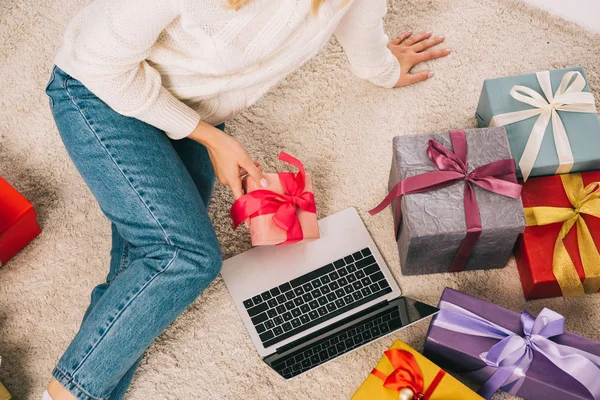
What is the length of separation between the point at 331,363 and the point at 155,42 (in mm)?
686

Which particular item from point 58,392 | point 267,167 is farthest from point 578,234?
point 58,392

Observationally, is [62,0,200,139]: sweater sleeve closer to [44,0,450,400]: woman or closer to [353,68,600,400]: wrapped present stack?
[44,0,450,400]: woman

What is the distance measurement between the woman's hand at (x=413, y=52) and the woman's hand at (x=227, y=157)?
0.45 metres

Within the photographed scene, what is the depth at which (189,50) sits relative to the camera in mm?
997

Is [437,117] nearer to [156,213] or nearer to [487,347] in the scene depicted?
[487,347]

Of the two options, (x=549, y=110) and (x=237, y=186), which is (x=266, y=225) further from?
(x=549, y=110)

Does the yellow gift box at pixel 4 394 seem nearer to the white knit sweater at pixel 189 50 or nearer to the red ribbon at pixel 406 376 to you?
the white knit sweater at pixel 189 50

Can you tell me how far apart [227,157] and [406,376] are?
0.49 meters

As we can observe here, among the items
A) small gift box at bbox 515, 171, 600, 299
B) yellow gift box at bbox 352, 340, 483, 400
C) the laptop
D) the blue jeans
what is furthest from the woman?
small gift box at bbox 515, 171, 600, 299

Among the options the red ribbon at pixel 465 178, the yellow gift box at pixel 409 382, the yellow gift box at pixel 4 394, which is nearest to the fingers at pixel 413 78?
the red ribbon at pixel 465 178

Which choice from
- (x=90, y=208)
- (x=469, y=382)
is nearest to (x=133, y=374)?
(x=90, y=208)

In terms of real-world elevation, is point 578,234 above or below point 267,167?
below

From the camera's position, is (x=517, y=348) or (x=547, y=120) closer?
(x=517, y=348)

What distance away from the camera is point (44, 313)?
129 cm
